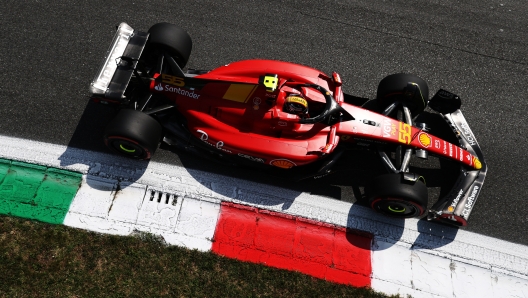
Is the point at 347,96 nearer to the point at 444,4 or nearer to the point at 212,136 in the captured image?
the point at 212,136

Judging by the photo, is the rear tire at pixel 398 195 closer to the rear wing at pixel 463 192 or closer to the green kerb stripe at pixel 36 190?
the rear wing at pixel 463 192

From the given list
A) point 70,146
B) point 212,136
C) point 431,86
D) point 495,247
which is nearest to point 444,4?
point 431,86

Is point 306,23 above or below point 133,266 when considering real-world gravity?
above

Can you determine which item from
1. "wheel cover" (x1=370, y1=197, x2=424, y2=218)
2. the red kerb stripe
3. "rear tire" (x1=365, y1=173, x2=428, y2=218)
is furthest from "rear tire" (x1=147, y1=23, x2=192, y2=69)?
"wheel cover" (x1=370, y1=197, x2=424, y2=218)

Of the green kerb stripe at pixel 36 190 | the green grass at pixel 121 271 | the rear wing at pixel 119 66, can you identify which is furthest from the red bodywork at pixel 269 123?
the green kerb stripe at pixel 36 190

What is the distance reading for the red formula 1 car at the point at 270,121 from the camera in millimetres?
5648

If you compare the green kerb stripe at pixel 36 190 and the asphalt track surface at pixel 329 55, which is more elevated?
the asphalt track surface at pixel 329 55

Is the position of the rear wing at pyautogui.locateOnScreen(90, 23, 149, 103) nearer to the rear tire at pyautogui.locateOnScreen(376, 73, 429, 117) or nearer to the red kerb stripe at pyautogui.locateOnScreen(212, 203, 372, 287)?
the red kerb stripe at pyautogui.locateOnScreen(212, 203, 372, 287)

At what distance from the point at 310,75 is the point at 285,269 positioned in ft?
8.75

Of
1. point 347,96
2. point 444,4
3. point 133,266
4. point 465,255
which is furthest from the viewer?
point 444,4

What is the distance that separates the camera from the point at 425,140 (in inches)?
234

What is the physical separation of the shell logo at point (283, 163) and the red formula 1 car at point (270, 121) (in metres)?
0.01

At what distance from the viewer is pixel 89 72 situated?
276 inches

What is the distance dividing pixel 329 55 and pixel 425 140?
2418 millimetres
